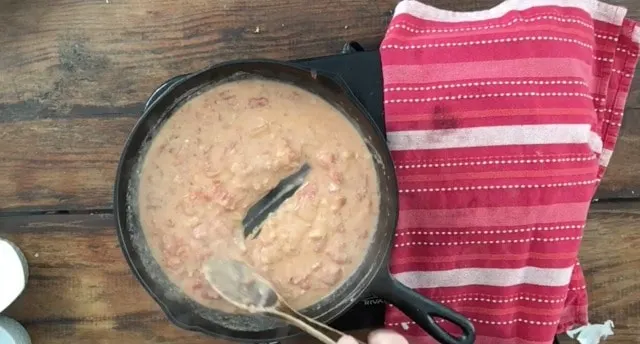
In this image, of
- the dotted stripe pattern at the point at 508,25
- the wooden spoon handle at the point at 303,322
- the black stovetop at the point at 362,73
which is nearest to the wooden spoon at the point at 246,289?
the wooden spoon handle at the point at 303,322

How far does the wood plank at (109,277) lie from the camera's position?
96 centimetres

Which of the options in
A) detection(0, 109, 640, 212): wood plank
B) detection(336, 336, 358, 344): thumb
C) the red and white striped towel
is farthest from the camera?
detection(0, 109, 640, 212): wood plank

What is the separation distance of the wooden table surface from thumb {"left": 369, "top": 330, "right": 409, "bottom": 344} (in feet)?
0.91

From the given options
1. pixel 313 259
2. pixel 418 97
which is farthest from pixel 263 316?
pixel 418 97

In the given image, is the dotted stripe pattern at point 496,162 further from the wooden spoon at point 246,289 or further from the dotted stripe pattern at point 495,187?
the wooden spoon at point 246,289

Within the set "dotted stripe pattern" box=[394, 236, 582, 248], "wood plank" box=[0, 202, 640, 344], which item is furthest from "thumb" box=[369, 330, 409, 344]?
"wood plank" box=[0, 202, 640, 344]

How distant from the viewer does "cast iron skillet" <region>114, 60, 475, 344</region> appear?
765mm

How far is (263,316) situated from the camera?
2.65ft

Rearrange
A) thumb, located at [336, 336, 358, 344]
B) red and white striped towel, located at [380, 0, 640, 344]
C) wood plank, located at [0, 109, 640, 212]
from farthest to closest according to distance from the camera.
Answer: wood plank, located at [0, 109, 640, 212] → red and white striped towel, located at [380, 0, 640, 344] → thumb, located at [336, 336, 358, 344]

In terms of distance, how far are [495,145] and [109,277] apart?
0.51 metres

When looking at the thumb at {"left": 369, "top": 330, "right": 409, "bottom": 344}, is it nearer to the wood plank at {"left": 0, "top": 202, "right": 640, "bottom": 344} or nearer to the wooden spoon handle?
the wooden spoon handle

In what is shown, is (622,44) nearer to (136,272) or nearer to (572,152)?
(572,152)

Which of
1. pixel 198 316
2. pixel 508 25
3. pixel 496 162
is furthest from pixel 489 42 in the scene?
pixel 198 316

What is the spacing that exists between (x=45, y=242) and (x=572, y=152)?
2.16 feet
